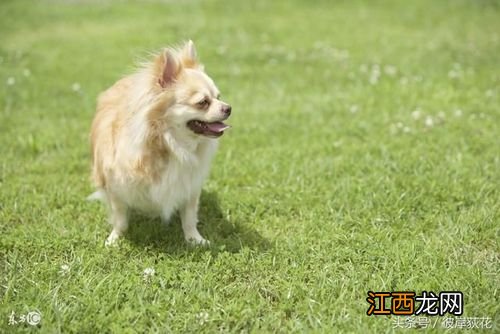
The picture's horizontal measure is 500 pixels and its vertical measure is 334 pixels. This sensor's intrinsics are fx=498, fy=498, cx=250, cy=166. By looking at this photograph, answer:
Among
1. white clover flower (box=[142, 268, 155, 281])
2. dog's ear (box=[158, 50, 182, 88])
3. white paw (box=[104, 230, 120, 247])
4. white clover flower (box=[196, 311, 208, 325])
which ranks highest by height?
dog's ear (box=[158, 50, 182, 88])

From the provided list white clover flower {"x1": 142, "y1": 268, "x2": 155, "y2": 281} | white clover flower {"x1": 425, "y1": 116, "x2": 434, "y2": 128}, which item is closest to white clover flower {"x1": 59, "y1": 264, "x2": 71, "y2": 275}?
white clover flower {"x1": 142, "y1": 268, "x2": 155, "y2": 281}

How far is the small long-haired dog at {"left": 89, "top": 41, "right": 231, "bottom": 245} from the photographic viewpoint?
3.09 metres

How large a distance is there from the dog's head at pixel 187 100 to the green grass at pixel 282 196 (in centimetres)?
84

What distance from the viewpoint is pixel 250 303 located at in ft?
9.38

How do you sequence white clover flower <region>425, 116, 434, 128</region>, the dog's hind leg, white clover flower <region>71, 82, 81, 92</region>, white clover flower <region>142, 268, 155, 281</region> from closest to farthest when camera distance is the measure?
white clover flower <region>142, 268, 155, 281</region>, the dog's hind leg, white clover flower <region>425, 116, 434, 128</region>, white clover flower <region>71, 82, 81, 92</region>

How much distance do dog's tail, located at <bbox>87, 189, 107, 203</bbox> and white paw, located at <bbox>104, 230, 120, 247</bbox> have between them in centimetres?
29

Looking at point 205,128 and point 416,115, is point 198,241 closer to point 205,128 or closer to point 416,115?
point 205,128

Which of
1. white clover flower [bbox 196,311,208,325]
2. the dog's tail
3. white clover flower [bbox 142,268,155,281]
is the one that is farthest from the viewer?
the dog's tail

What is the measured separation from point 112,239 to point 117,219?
14 centimetres

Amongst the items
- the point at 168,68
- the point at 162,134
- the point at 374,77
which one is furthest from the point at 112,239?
the point at 374,77

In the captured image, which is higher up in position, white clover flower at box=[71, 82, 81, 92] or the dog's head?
the dog's head

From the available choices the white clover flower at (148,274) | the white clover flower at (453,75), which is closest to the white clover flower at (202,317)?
the white clover flower at (148,274)

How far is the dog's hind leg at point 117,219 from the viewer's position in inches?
136

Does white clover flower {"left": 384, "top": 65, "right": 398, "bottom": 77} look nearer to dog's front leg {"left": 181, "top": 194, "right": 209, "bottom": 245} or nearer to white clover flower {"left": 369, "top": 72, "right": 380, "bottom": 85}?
white clover flower {"left": 369, "top": 72, "right": 380, "bottom": 85}
